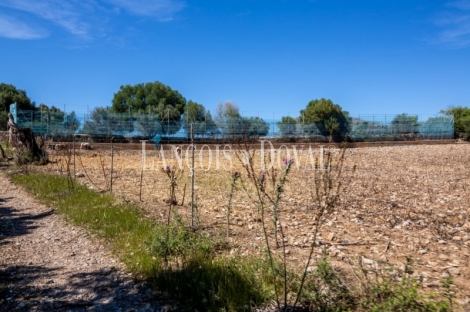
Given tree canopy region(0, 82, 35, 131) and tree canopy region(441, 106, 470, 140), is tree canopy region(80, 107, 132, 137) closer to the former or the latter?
tree canopy region(0, 82, 35, 131)

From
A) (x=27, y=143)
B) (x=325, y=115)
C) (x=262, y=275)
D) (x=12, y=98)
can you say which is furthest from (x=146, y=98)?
(x=262, y=275)

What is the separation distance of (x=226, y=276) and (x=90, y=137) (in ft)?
84.0

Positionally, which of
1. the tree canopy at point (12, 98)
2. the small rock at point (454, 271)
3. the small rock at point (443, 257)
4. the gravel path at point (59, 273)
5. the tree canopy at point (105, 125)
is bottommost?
the gravel path at point (59, 273)

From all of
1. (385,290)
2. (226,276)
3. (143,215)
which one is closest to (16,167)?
(143,215)

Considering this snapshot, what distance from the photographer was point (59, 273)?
4066 mm

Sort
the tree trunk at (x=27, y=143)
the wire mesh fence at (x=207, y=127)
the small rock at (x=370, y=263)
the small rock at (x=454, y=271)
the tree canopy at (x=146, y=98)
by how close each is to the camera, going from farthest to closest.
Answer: the tree canopy at (x=146, y=98) → the wire mesh fence at (x=207, y=127) → the tree trunk at (x=27, y=143) → the small rock at (x=370, y=263) → the small rock at (x=454, y=271)

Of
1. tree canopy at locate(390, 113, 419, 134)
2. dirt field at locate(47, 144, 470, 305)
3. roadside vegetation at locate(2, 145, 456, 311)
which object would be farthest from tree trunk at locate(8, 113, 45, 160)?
tree canopy at locate(390, 113, 419, 134)

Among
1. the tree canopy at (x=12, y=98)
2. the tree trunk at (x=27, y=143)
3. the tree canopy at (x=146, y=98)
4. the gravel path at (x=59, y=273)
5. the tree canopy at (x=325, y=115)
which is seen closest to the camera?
the gravel path at (x=59, y=273)

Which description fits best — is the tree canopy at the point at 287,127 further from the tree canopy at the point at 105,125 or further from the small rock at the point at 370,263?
the small rock at the point at 370,263

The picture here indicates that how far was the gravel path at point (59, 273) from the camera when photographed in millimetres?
3359

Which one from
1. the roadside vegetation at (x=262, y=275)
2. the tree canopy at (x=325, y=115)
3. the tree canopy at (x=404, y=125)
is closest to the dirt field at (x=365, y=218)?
the roadside vegetation at (x=262, y=275)

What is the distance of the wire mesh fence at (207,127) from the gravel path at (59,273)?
14789 mm

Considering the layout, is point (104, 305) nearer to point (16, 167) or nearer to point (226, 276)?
point (226, 276)

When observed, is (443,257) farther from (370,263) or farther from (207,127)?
(207,127)
